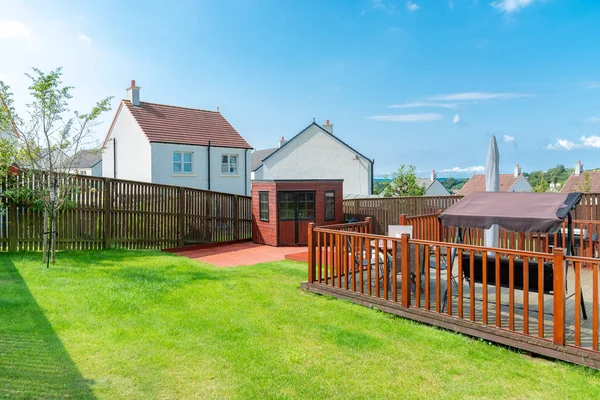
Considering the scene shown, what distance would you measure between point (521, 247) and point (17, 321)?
28.6 ft

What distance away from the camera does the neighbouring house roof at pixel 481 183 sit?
157 ft

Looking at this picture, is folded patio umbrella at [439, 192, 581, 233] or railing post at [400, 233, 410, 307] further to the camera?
railing post at [400, 233, 410, 307]

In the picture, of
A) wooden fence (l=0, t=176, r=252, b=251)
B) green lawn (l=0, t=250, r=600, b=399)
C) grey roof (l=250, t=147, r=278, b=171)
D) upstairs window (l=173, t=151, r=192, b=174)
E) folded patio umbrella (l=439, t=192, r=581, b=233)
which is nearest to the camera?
green lawn (l=0, t=250, r=600, b=399)

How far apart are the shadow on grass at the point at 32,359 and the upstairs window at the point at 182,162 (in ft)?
57.8

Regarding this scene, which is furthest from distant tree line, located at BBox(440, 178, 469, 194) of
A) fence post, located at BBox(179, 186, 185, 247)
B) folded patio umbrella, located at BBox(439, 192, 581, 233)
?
folded patio umbrella, located at BBox(439, 192, 581, 233)

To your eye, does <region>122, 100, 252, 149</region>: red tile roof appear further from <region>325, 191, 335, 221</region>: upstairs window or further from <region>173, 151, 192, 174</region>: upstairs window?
<region>325, 191, 335, 221</region>: upstairs window

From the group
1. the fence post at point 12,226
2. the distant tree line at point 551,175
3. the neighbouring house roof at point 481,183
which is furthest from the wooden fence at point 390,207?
the distant tree line at point 551,175

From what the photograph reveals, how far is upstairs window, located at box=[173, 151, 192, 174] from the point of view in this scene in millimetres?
22703

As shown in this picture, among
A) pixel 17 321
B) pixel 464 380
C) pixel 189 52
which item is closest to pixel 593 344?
pixel 464 380

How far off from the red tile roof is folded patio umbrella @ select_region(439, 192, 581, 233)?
19.1 metres

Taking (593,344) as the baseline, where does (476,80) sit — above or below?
above

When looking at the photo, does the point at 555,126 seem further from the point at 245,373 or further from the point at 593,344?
the point at 245,373

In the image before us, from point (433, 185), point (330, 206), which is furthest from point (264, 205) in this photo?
point (433, 185)

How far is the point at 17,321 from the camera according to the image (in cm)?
484
